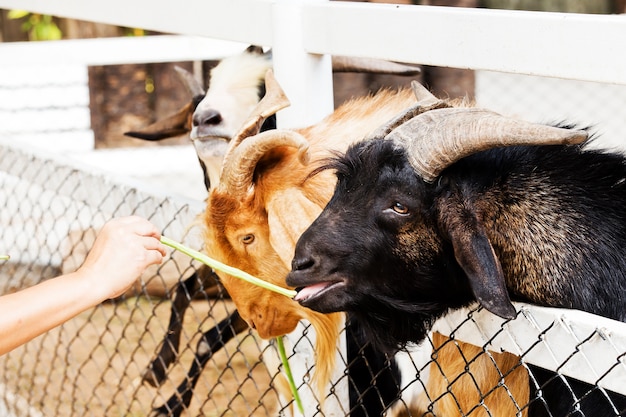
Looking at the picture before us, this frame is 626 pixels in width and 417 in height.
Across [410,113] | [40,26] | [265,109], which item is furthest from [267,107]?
[40,26]

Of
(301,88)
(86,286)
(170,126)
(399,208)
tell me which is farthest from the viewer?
(170,126)

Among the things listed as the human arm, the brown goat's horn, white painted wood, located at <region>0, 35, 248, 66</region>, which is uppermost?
the brown goat's horn

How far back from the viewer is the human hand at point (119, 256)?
2547 mm

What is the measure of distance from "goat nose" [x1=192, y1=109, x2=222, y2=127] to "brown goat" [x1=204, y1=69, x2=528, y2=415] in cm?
90

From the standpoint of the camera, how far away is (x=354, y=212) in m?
2.82

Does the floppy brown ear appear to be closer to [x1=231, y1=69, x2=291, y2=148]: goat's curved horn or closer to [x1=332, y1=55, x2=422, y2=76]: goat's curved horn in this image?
[x1=332, y1=55, x2=422, y2=76]: goat's curved horn

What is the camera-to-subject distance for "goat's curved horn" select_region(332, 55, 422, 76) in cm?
476

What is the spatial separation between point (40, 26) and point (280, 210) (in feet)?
26.5

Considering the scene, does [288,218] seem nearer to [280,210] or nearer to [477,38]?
[280,210]

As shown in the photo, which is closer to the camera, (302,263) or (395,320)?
(302,263)

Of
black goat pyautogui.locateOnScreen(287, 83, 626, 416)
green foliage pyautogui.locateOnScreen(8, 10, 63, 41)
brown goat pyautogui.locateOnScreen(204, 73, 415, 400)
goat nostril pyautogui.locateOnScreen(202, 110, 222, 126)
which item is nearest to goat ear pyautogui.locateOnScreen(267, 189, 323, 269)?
brown goat pyautogui.locateOnScreen(204, 73, 415, 400)

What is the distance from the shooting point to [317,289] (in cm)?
285

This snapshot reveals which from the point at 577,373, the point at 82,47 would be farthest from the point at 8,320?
the point at 82,47

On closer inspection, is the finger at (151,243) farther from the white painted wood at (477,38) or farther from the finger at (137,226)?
the white painted wood at (477,38)
